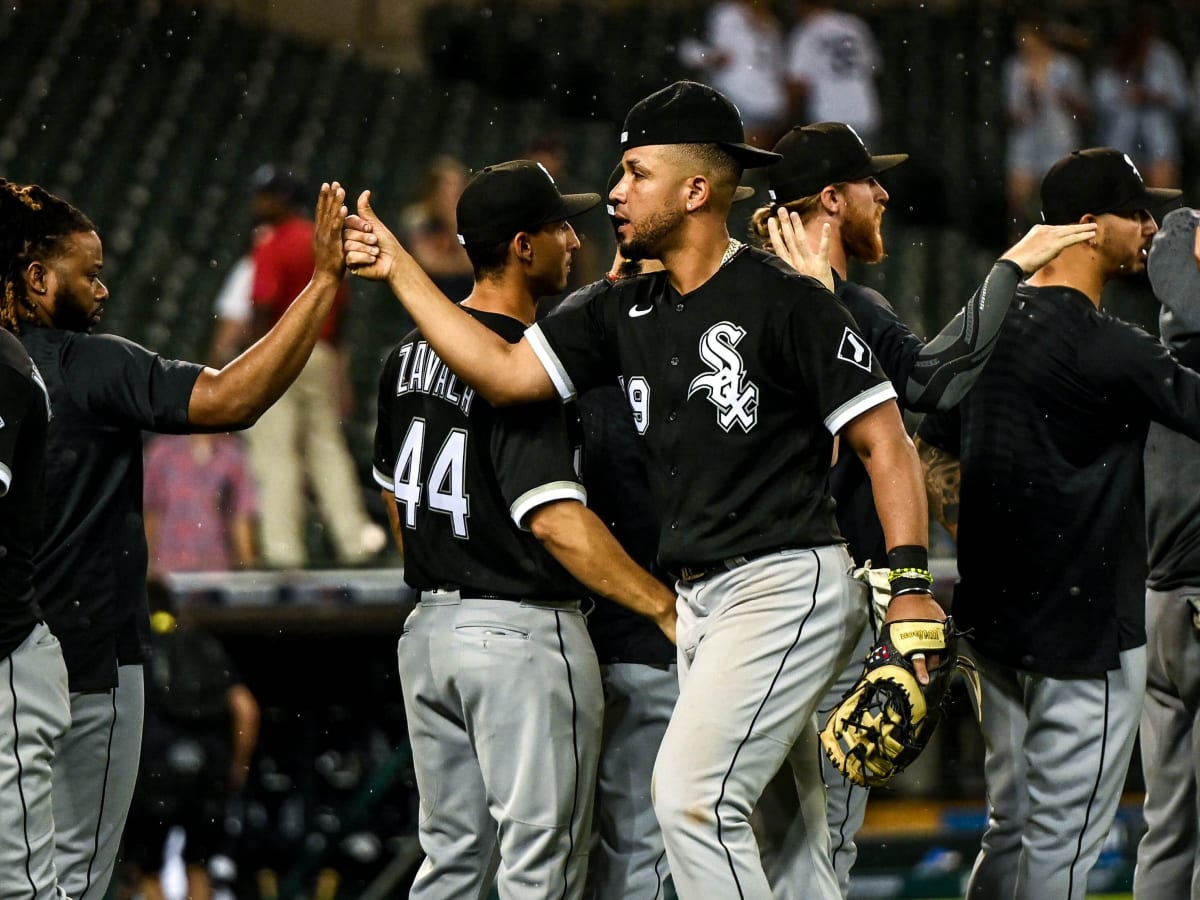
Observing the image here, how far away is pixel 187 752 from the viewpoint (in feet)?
20.8

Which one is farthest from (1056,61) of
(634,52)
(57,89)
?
(57,89)

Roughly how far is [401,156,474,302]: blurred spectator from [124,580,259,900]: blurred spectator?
88.8 inches

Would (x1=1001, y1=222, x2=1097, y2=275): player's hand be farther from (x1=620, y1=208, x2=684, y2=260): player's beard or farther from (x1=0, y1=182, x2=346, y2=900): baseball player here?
(x1=0, y1=182, x2=346, y2=900): baseball player

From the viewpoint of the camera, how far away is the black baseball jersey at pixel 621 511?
413 cm

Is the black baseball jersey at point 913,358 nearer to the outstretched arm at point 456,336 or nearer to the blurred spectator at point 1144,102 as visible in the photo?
the outstretched arm at point 456,336

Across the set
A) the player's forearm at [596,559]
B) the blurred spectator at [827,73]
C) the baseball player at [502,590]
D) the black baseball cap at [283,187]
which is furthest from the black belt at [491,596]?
the blurred spectator at [827,73]

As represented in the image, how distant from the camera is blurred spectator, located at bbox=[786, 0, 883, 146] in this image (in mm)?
10766

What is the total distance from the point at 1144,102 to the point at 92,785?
29.8 feet

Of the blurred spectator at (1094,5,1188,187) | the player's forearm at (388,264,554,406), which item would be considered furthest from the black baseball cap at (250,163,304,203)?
the blurred spectator at (1094,5,1188,187)

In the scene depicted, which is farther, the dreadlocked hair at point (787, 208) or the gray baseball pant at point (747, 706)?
the dreadlocked hair at point (787, 208)

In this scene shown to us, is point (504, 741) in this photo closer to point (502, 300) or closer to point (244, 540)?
point (502, 300)

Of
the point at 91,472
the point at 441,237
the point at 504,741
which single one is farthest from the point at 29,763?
the point at 441,237

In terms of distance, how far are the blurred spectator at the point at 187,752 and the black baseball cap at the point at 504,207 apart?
297cm

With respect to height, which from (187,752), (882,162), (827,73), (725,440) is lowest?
(187,752)
